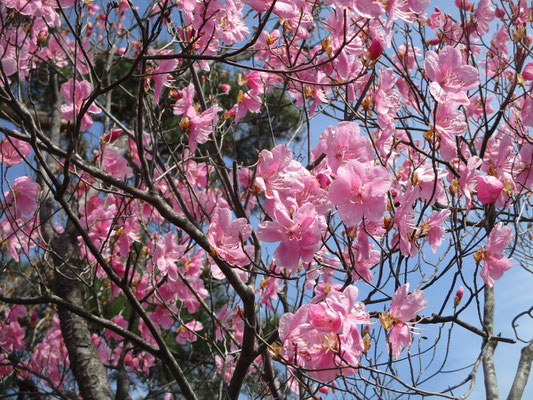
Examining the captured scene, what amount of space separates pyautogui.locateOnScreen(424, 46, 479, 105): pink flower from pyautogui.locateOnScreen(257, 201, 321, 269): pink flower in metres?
0.58

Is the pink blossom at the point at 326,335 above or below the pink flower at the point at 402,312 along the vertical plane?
below

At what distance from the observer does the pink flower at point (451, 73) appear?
1.64 m

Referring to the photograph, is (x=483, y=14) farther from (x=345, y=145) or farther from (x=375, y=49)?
(x=345, y=145)

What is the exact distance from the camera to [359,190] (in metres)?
1.39

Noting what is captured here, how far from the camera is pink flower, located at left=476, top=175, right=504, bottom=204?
1762mm

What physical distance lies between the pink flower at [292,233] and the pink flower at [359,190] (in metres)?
0.08

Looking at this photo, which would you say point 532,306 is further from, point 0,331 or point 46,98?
point 46,98

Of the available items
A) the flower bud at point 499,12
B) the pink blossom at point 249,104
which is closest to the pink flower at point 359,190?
the pink blossom at point 249,104

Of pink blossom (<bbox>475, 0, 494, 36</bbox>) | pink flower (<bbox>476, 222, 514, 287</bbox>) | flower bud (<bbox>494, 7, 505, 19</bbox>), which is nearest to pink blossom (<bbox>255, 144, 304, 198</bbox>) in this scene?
pink flower (<bbox>476, 222, 514, 287</bbox>)

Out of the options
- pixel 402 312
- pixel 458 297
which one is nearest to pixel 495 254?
pixel 458 297

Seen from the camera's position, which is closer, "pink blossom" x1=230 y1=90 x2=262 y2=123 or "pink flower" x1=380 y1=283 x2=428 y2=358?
"pink flower" x1=380 y1=283 x2=428 y2=358

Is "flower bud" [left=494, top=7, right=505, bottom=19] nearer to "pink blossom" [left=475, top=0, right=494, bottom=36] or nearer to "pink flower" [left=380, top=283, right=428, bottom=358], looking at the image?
"pink blossom" [left=475, top=0, right=494, bottom=36]

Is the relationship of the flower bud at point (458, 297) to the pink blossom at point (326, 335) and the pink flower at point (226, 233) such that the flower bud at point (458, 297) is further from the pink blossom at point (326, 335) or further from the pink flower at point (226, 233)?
the pink flower at point (226, 233)

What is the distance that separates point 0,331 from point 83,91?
1972 millimetres
